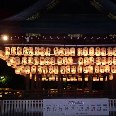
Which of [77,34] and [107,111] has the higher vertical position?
[77,34]

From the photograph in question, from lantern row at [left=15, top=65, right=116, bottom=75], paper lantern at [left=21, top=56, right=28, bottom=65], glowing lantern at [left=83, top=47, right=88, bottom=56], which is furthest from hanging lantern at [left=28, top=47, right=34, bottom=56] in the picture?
glowing lantern at [left=83, top=47, right=88, bottom=56]

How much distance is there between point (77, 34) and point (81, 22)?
114 centimetres

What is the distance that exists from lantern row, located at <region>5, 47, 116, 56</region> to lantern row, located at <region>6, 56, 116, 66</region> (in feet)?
2.06

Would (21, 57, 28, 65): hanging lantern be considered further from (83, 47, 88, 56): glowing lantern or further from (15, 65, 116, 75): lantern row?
(83, 47, 88, 56): glowing lantern

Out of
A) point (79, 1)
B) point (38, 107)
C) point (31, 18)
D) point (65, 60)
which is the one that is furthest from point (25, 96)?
point (79, 1)

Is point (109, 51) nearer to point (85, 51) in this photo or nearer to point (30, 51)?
point (85, 51)

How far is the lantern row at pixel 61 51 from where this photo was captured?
17.7 meters

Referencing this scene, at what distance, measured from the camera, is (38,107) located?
17.4 meters

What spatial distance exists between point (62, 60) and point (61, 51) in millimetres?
916

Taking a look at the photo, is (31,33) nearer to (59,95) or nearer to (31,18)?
(31,18)

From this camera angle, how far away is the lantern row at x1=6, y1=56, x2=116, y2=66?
1845cm

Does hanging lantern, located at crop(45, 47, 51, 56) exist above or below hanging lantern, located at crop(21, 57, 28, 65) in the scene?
above

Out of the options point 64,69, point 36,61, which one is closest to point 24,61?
point 36,61

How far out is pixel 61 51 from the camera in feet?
58.4
